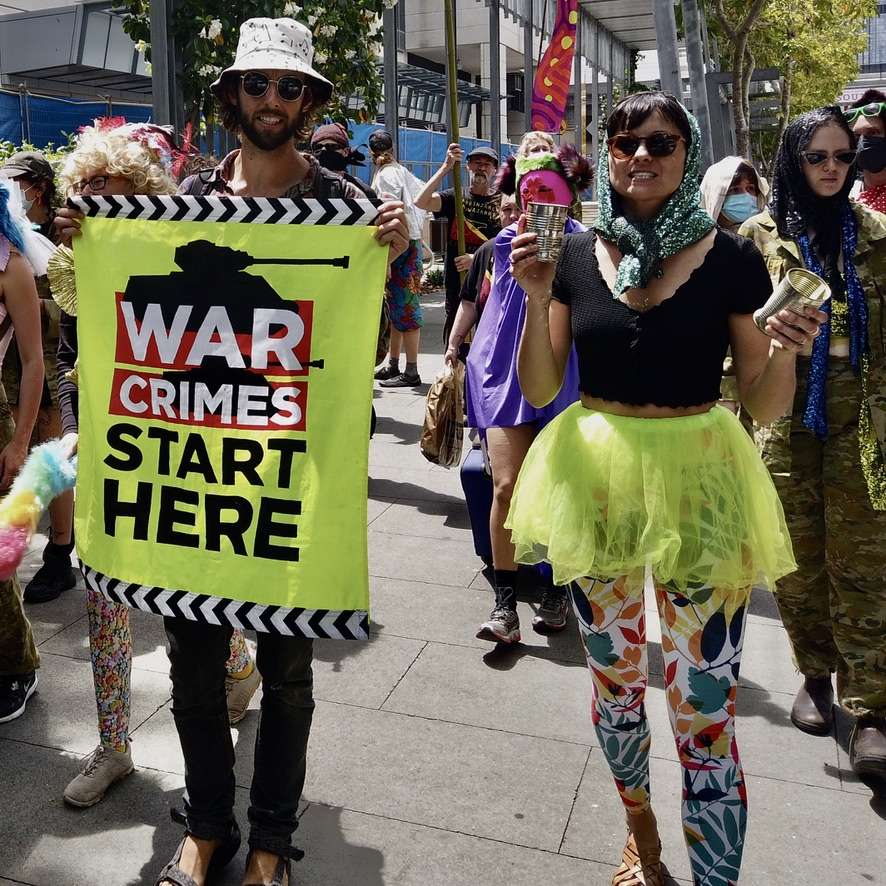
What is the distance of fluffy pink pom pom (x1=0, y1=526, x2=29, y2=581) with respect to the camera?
115 inches

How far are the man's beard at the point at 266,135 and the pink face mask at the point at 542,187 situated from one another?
2.49 ft

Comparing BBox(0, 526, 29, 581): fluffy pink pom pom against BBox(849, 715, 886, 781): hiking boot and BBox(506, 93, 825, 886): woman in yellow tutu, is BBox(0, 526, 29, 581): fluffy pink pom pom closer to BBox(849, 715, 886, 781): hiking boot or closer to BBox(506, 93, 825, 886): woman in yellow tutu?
BBox(506, 93, 825, 886): woman in yellow tutu

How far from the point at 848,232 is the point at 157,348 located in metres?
2.22

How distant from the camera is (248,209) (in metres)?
2.78

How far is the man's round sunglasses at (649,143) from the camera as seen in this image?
8.71 feet

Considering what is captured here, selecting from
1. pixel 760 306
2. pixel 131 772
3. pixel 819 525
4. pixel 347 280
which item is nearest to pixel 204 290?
pixel 347 280

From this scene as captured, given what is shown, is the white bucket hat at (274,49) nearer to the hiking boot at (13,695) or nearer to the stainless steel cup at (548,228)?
the stainless steel cup at (548,228)

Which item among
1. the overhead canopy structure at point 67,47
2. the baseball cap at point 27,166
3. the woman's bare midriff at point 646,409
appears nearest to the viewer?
the woman's bare midriff at point 646,409

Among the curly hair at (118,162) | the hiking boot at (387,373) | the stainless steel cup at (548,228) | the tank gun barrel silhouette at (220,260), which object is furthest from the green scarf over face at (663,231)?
the hiking boot at (387,373)

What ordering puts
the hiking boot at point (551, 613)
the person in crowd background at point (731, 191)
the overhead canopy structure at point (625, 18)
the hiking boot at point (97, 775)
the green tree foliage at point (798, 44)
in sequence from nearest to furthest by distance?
the hiking boot at point (97, 775) < the hiking boot at point (551, 613) < the person in crowd background at point (731, 191) < the green tree foliage at point (798, 44) < the overhead canopy structure at point (625, 18)

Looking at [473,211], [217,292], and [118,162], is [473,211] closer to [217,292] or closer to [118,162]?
[118,162]

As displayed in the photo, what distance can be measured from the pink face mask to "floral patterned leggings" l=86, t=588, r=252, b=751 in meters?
1.81

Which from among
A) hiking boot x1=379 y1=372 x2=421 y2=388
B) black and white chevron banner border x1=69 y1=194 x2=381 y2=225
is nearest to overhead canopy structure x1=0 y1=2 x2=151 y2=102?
hiking boot x1=379 y1=372 x2=421 y2=388

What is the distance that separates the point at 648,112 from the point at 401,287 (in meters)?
7.85
